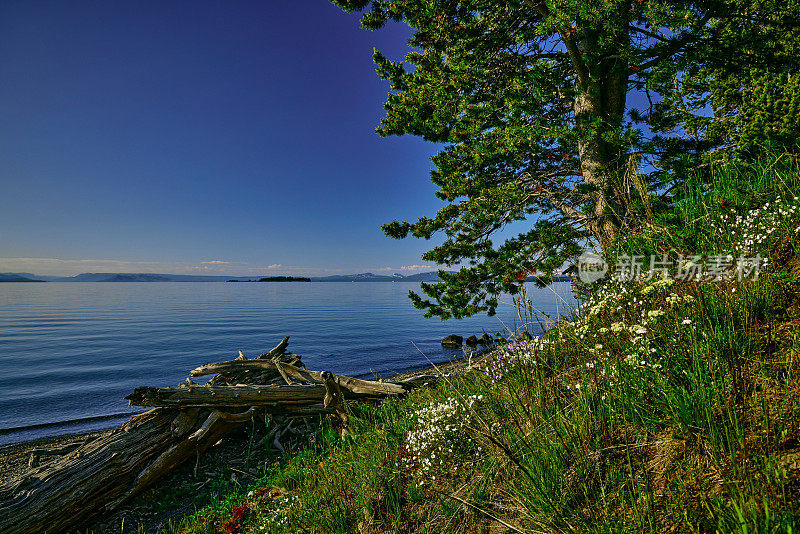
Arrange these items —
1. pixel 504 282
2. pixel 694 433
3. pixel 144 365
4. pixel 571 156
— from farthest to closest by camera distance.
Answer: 1. pixel 144 365
2. pixel 571 156
3. pixel 504 282
4. pixel 694 433

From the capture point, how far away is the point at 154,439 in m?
6.63

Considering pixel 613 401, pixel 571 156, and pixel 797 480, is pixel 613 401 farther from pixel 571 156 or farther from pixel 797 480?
pixel 571 156

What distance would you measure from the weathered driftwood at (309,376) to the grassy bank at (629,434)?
3.01 meters

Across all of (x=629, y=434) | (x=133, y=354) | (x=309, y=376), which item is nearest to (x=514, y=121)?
(x=629, y=434)

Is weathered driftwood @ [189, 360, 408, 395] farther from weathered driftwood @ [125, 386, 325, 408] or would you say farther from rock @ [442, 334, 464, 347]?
rock @ [442, 334, 464, 347]

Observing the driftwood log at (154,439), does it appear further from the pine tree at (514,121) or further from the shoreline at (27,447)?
the pine tree at (514,121)

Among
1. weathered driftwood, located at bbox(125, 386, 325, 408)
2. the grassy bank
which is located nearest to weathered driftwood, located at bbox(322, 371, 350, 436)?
weathered driftwood, located at bbox(125, 386, 325, 408)

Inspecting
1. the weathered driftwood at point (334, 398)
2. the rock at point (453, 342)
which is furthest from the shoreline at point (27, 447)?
the rock at point (453, 342)

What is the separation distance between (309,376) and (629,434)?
8.05 metres

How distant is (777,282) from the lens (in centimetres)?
337

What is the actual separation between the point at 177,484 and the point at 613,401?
25.9 feet

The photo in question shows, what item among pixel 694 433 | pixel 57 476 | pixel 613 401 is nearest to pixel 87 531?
pixel 57 476

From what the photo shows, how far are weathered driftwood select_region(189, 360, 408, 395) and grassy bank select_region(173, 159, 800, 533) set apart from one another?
3.01m

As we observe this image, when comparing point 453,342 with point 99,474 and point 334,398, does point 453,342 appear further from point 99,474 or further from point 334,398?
point 99,474
